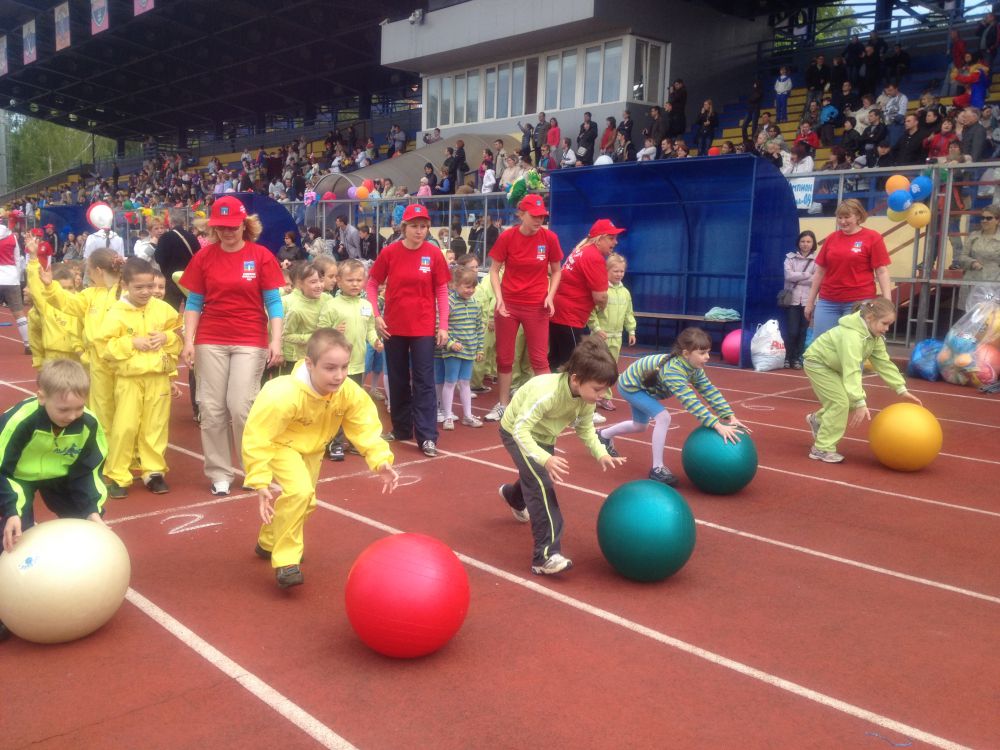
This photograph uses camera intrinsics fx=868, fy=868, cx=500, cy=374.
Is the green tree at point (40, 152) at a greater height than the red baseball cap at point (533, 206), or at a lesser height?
greater

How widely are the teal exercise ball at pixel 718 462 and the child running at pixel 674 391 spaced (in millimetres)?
86

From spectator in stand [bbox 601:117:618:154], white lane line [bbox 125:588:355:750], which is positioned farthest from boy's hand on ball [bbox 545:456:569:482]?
spectator in stand [bbox 601:117:618:154]

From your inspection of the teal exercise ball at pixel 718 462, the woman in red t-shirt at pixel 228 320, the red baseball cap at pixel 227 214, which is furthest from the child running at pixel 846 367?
the red baseball cap at pixel 227 214

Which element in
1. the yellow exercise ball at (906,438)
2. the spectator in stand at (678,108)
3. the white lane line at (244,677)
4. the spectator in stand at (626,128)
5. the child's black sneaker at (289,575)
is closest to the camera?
the white lane line at (244,677)

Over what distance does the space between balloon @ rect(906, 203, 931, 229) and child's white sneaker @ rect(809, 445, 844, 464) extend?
6382 mm

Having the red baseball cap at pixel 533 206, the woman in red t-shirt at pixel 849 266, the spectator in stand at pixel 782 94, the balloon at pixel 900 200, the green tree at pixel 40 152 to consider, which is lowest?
the woman in red t-shirt at pixel 849 266

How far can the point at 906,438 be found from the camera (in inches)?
288

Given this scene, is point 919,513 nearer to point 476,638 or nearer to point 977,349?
point 476,638

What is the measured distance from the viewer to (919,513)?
6387 millimetres

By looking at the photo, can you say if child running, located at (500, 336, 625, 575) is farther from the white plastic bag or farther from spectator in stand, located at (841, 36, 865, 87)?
spectator in stand, located at (841, 36, 865, 87)

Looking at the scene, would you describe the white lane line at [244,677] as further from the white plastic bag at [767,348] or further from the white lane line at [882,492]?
the white plastic bag at [767,348]

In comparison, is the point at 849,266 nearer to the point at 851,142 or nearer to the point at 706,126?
the point at 851,142

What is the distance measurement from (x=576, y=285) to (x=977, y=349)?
6.15 metres

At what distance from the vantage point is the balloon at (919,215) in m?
12.6
